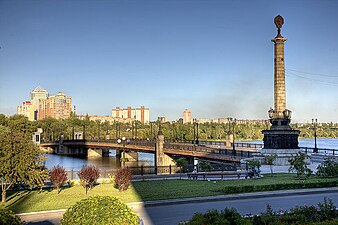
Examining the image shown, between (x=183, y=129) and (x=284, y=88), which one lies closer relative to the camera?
(x=284, y=88)

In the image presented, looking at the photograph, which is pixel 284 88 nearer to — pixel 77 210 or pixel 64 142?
pixel 77 210

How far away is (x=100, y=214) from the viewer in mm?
7586

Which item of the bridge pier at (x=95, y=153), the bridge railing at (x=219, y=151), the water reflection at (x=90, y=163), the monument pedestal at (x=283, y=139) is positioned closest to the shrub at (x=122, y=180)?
the monument pedestal at (x=283, y=139)

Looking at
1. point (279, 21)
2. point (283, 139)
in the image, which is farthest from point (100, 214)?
point (279, 21)

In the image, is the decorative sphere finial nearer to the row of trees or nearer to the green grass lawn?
the green grass lawn

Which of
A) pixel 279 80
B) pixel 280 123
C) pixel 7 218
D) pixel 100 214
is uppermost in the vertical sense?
pixel 279 80

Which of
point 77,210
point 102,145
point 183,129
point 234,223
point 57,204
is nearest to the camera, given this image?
point 77,210

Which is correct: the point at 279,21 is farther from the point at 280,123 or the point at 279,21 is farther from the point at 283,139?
the point at 283,139

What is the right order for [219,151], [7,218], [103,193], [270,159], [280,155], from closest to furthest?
[7,218], [103,193], [270,159], [280,155], [219,151]

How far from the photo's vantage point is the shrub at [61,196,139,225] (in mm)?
7491

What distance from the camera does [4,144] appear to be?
1750 centimetres

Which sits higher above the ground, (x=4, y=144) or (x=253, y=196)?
(x=4, y=144)

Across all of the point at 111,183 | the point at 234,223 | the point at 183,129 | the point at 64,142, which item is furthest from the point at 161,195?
the point at 183,129

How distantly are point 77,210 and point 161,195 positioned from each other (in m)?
10.4
